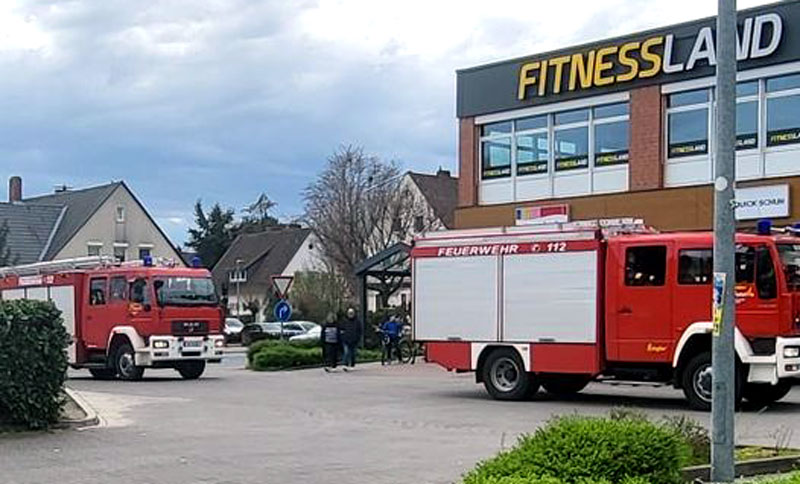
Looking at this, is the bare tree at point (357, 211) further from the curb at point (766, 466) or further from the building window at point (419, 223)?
the curb at point (766, 466)

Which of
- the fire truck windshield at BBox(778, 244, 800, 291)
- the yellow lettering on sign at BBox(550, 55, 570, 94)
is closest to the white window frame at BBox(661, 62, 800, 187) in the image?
the yellow lettering on sign at BBox(550, 55, 570, 94)

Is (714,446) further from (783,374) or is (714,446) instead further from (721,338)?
(783,374)

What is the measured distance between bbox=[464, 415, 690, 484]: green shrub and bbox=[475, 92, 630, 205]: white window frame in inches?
871

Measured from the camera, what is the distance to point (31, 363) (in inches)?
646

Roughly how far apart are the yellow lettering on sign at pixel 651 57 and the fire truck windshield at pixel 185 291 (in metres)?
11.8

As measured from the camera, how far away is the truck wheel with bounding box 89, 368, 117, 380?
29.3 meters

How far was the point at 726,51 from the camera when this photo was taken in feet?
33.1

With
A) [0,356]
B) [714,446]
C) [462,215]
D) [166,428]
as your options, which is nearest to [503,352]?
[166,428]

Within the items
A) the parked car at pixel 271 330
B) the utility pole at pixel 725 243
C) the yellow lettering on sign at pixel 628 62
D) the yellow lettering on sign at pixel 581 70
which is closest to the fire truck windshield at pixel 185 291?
the yellow lettering on sign at pixel 581 70

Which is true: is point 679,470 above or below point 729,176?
below

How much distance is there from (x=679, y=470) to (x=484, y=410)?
1049 centimetres

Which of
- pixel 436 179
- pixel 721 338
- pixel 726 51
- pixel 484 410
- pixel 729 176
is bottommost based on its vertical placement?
pixel 484 410

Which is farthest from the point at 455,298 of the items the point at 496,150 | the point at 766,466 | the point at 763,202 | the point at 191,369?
the point at 496,150

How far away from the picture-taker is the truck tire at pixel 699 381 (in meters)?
18.7
